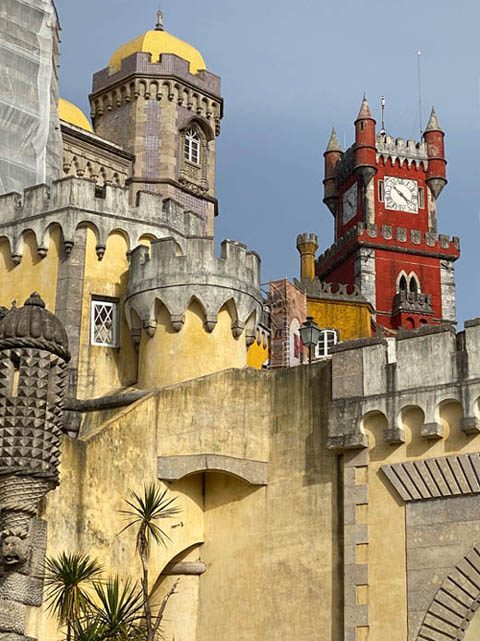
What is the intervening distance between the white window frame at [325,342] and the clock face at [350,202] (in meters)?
28.8

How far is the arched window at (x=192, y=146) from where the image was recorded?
53875mm

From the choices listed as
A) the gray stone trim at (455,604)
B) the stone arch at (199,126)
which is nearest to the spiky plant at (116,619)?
the gray stone trim at (455,604)

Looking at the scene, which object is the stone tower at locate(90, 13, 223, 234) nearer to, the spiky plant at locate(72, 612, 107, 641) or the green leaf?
the green leaf

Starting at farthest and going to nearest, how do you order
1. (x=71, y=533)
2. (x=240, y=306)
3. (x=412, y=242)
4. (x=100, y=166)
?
1. (x=412, y=242)
2. (x=100, y=166)
3. (x=240, y=306)
4. (x=71, y=533)

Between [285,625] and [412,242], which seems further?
[412,242]

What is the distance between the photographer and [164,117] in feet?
174

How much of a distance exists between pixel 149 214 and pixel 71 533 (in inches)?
393

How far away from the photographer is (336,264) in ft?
277

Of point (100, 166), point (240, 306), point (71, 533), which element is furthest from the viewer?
point (100, 166)

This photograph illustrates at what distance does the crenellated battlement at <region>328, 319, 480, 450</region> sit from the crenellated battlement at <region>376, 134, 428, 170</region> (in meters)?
63.0

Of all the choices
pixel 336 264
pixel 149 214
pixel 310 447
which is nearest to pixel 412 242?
pixel 336 264

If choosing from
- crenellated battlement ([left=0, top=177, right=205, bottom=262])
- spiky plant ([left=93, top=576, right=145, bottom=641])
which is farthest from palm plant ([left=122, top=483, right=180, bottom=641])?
crenellated battlement ([left=0, top=177, right=205, bottom=262])

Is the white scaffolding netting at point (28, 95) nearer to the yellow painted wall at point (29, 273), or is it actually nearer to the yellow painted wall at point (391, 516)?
the yellow painted wall at point (29, 273)

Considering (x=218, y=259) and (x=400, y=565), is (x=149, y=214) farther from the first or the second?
(x=400, y=565)
